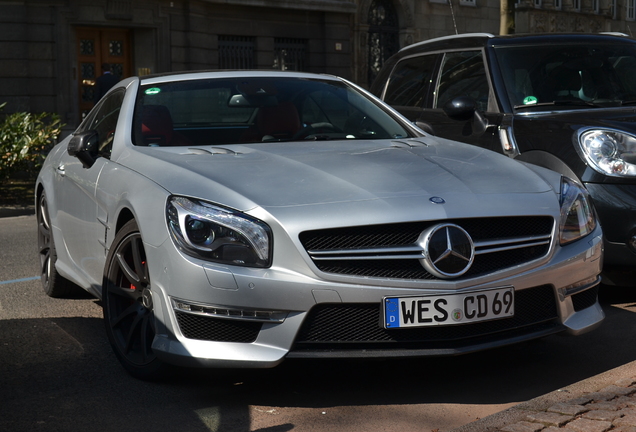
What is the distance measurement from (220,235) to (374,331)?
70 cm

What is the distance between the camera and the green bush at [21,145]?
1263 cm

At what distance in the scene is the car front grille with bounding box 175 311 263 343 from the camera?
12.3 feet

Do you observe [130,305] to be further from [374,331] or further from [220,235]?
[374,331]

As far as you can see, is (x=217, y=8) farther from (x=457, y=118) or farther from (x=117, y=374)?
(x=117, y=374)

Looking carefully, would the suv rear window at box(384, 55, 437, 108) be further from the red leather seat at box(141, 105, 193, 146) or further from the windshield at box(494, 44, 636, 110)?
the red leather seat at box(141, 105, 193, 146)

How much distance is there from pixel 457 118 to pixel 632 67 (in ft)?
5.07

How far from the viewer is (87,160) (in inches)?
201

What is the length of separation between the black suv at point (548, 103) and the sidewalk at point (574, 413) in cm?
199

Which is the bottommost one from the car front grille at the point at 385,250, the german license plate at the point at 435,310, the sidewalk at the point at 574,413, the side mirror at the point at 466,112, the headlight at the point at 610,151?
the sidewalk at the point at 574,413

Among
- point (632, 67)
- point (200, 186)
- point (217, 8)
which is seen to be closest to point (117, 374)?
point (200, 186)

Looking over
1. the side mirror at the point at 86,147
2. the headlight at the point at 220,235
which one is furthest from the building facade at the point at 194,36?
the headlight at the point at 220,235

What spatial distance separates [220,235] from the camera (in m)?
3.74

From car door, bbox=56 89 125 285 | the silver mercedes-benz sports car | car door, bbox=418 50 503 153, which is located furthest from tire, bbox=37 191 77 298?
car door, bbox=418 50 503 153

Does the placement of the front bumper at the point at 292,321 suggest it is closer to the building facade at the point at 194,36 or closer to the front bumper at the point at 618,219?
the front bumper at the point at 618,219
